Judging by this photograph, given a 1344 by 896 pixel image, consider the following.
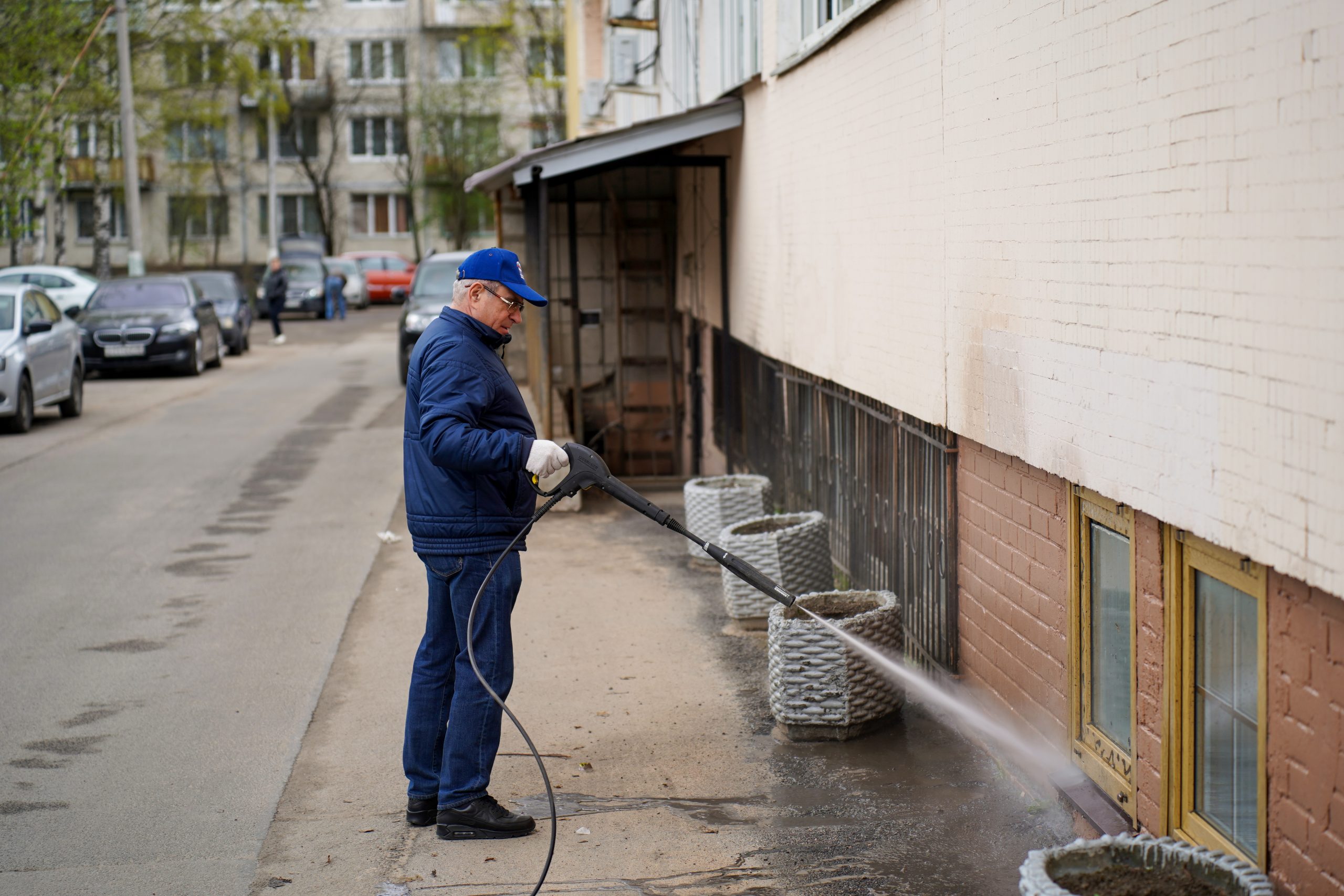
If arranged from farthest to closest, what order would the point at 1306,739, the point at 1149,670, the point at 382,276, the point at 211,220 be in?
the point at 211,220
the point at 382,276
the point at 1149,670
the point at 1306,739

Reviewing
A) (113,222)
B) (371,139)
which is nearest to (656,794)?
(371,139)

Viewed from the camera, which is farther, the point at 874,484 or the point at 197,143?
the point at 197,143

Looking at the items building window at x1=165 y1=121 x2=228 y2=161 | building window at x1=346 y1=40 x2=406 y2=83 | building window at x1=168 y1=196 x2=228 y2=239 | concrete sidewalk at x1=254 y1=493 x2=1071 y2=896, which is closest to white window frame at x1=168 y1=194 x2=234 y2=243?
building window at x1=168 y1=196 x2=228 y2=239

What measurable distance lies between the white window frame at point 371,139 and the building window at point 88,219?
10508 millimetres

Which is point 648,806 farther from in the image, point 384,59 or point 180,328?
point 384,59

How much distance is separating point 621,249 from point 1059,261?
33.6ft

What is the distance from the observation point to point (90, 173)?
197 feet

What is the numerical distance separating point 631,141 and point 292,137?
55.1 m

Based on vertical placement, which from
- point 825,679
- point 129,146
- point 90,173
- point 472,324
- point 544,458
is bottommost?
point 825,679

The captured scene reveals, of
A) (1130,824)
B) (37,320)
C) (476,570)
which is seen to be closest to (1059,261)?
(1130,824)

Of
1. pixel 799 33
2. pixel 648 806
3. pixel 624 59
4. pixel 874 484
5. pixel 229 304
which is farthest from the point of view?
pixel 229 304

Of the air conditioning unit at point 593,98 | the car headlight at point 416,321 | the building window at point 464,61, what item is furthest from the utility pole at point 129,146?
the building window at point 464,61

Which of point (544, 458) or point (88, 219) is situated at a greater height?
point (88, 219)

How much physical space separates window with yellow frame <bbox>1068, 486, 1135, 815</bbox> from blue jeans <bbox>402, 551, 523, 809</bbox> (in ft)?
6.07
